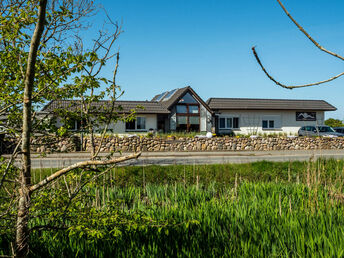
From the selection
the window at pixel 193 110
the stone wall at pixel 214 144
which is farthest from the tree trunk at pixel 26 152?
the window at pixel 193 110

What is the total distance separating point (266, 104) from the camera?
37562 millimetres

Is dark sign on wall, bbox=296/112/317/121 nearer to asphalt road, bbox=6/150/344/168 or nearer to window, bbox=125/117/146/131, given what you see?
window, bbox=125/117/146/131

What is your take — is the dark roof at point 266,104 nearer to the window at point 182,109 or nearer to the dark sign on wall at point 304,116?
the dark sign on wall at point 304,116

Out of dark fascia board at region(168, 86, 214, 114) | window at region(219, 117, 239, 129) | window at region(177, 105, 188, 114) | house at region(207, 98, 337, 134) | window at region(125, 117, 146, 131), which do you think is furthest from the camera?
window at region(219, 117, 239, 129)

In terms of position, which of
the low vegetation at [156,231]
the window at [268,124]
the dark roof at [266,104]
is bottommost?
the low vegetation at [156,231]

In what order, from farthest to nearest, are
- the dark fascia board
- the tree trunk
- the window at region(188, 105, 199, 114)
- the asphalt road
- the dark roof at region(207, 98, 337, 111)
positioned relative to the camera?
1. the dark roof at region(207, 98, 337, 111)
2. the window at region(188, 105, 199, 114)
3. the dark fascia board
4. the asphalt road
5. the tree trunk

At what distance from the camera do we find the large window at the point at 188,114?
33.8m

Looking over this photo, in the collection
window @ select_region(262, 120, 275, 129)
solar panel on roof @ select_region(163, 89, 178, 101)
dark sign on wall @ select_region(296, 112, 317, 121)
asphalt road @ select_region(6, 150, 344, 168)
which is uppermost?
solar panel on roof @ select_region(163, 89, 178, 101)

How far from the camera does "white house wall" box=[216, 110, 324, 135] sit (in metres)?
36.9

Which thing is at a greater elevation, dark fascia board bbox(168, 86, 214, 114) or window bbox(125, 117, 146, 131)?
dark fascia board bbox(168, 86, 214, 114)

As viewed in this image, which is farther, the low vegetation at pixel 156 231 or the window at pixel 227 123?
the window at pixel 227 123

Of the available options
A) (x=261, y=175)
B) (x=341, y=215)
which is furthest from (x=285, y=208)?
(x=261, y=175)

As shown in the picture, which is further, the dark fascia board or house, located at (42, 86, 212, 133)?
the dark fascia board

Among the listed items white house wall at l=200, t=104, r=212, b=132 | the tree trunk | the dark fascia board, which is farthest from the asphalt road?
white house wall at l=200, t=104, r=212, b=132
